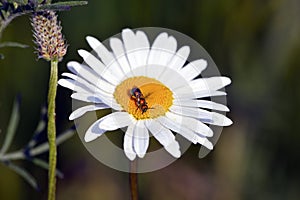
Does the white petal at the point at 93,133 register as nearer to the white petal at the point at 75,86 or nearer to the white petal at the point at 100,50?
the white petal at the point at 75,86

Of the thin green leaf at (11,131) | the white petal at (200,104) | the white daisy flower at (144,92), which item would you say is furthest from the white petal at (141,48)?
the thin green leaf at (11,131)

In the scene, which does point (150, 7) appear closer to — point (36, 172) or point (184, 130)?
point (36, 172)

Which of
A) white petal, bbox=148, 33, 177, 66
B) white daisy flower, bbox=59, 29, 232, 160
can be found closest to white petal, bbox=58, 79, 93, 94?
white daisy flower, bbox=59, 29, 232, 160

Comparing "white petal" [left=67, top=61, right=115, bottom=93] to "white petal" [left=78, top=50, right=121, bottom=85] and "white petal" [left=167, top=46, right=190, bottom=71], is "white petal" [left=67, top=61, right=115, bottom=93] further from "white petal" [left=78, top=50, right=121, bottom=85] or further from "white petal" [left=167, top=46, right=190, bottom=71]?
"white petal" [left=167, top=46, right=190, bottom=71]

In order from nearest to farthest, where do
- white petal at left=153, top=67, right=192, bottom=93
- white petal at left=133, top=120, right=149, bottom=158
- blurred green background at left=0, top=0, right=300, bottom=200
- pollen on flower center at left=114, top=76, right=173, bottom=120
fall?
white petal at left=133, top=120, right=149, bottom=158 → pollen on flower center at left=114, top=76, right=173, bottom=120 → white petal at left=153, top=67, right=192, bottom=93 → blurred green background at left=0, top=0, right=300, bottom=200

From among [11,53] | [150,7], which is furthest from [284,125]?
[11,53]
